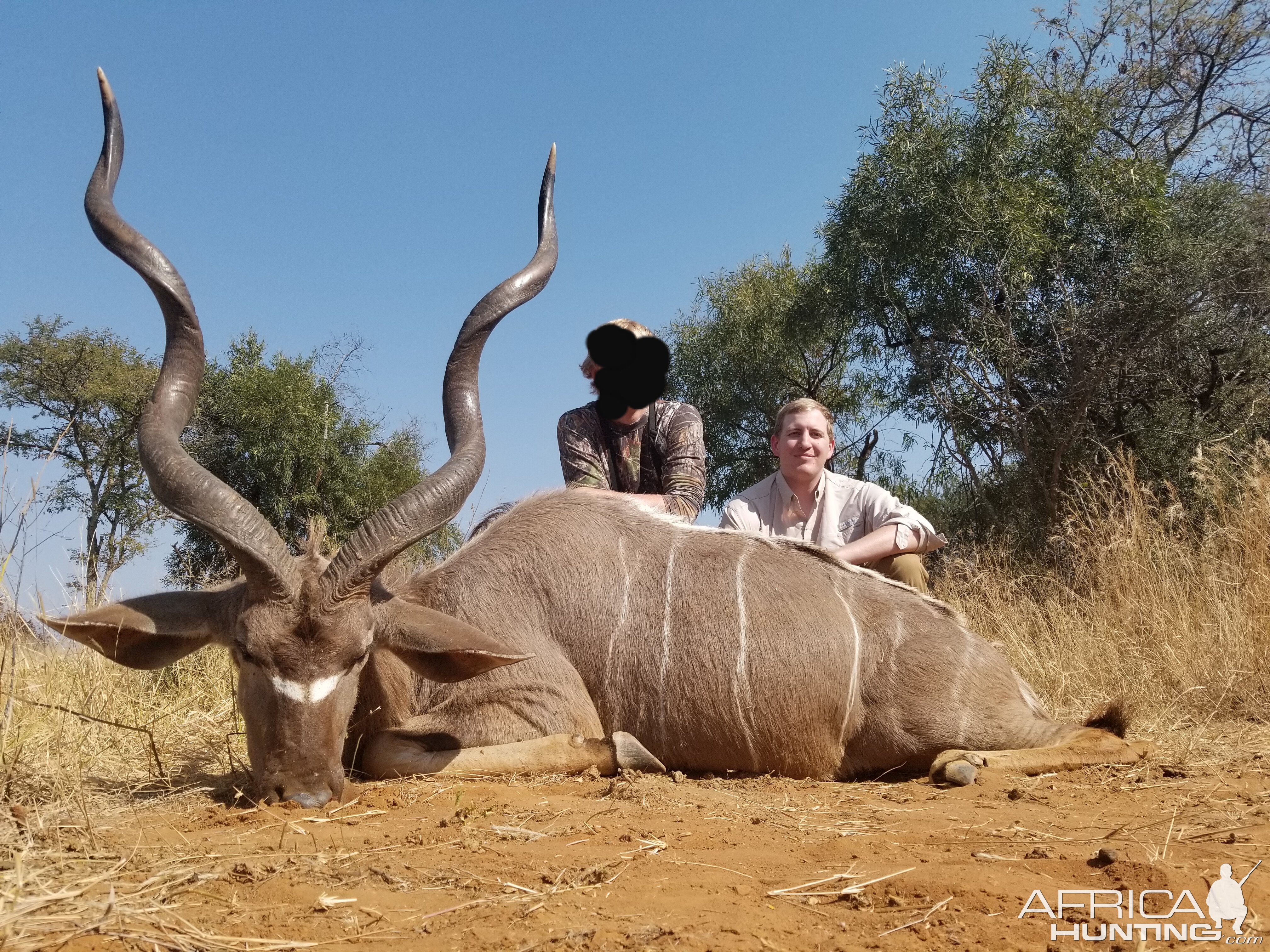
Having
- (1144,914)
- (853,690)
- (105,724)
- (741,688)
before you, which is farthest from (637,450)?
(1144,914)

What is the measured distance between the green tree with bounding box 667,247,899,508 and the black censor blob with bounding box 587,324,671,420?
10.1m

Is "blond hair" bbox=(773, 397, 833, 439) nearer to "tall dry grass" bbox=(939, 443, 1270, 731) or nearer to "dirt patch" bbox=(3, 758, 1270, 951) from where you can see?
"tall dry grass" bbox=(939, 443, 1270, 731)

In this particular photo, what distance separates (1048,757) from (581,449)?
260cm

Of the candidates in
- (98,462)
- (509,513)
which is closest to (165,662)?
(509,513)

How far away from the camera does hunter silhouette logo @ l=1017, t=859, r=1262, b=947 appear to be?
1.85 meters

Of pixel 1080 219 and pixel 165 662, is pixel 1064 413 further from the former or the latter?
pixel 165 662

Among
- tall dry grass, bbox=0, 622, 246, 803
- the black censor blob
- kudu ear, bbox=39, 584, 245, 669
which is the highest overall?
the black censor blob

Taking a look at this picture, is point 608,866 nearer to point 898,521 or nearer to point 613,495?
point 613,495

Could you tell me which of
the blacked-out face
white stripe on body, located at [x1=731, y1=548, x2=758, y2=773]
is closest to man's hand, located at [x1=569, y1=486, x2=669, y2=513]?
white stripe on body, located at [x1=731, y1=548, x2=758, y2=773]

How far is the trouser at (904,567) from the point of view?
16.0 feet

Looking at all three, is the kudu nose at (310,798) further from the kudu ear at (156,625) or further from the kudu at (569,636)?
the kudu ear at (156,625)

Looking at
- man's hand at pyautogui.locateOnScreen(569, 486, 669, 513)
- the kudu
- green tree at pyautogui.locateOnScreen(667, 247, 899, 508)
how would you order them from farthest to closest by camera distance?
green tree at pyautogui.locateOnScreen(667, 247, 899, 508) → man's hand at pyautogui.locateOnScreen(569, 486, 669, 513) → the kudu

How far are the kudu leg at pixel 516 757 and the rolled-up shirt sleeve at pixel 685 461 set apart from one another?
1.76m

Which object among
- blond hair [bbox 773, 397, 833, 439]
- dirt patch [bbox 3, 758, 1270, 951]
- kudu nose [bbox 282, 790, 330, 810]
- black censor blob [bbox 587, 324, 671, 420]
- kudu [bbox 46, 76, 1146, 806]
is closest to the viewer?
dirt patch [bbox 3, 758, 1270, 951]
